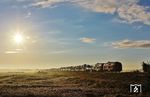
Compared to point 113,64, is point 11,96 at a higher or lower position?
lower

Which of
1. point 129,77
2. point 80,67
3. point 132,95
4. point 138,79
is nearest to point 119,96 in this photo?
point 132,95

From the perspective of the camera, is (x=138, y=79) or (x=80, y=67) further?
(x=80, y=67)

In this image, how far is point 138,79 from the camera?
172 ft

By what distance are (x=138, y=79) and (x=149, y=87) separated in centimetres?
1179

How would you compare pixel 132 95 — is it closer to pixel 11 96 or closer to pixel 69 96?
pixel 69 96

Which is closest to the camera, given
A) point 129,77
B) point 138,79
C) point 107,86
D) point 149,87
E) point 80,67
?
point 149,87

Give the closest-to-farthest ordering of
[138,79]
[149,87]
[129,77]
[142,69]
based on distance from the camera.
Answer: [149,87]
[138,79]
[129,77]
[142,69]

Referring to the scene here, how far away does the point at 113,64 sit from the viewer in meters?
112

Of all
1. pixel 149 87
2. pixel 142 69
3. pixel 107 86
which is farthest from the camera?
pixel 142 69

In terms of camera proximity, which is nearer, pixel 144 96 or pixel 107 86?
pixel 144 96

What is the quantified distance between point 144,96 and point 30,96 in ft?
44.4

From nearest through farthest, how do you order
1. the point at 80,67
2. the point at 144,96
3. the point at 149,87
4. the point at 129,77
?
the point at 144,96, the point at 149,87, the point at 129,77, the point at 80,67

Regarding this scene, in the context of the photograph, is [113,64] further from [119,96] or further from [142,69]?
[119,96]

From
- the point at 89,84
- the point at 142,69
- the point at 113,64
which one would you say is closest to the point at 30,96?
the point at 89,84
